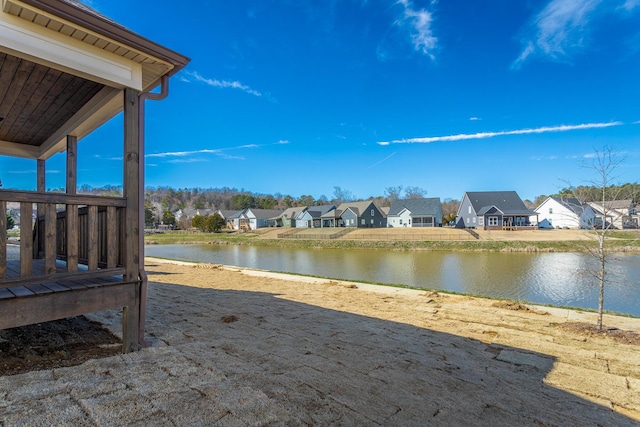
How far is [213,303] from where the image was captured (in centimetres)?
601

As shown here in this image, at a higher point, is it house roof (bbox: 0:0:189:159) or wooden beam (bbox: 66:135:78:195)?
house roof (bbox: 0:0:189:159)

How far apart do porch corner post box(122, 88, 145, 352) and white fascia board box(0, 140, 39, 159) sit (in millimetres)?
4753

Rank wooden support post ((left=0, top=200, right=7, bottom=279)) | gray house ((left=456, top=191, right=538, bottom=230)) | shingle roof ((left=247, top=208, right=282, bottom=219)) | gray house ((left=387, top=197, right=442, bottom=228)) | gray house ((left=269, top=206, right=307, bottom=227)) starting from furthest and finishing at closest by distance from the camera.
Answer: shingle roof ((left=247, top=208, right=282, bottom=219)), gray house ((left=269, top=206, right=307, bottom=227)), gray house ((left=387, top=197, right=442, bottom=228)), gray house ((left=456, top=191, right=538, bottom=230)), wooden support post ((left=0, top=200, right=7, bottom=279))

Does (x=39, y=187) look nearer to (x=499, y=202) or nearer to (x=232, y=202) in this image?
(x=499, y=202)

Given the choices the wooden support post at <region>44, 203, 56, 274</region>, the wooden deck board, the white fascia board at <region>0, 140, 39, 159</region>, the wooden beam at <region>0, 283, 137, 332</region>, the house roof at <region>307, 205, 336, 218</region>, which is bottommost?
the wooden beam at <region>0, 283, 137, 332</region>

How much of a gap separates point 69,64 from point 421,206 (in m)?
44.8

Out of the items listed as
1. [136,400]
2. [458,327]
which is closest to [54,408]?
[136,400]

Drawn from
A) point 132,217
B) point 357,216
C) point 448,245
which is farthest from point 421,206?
point 132,217

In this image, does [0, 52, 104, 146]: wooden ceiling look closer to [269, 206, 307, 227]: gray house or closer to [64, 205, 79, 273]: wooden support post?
[64, 205, 79, 273]: wooden support post

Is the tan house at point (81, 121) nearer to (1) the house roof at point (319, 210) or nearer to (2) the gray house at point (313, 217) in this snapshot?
(2) the gray house at point (313, 217)

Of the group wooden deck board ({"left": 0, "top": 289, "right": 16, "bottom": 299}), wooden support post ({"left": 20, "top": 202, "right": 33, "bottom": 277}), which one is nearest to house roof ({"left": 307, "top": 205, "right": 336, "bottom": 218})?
wooden support post ({"left": 20, "top": 202, "right": 33, "bottom": 277})

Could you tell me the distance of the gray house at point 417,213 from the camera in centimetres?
4391

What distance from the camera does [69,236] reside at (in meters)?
3.20

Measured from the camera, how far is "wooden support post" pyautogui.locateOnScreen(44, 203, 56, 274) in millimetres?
3047
